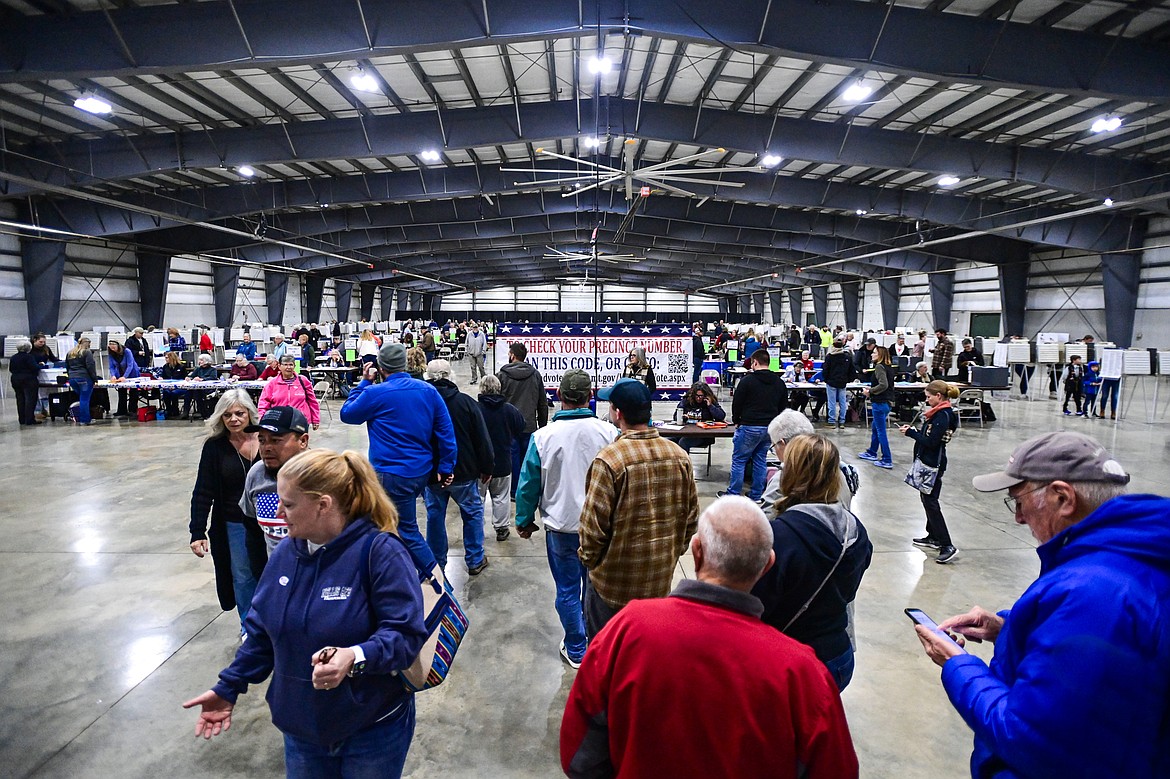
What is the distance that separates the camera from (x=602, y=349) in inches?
309

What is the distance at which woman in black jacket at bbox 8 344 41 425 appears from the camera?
10.9 m

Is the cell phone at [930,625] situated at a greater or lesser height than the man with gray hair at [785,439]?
lesser

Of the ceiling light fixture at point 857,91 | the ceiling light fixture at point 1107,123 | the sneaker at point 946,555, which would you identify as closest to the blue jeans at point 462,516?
the sneaker at point 946,555

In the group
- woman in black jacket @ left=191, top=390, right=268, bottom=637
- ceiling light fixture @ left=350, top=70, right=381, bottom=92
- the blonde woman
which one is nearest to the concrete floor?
woman in black jacket @ left=191, top=390, right=268, bottom=637

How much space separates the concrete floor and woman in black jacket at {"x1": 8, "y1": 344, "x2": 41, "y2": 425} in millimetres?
5110

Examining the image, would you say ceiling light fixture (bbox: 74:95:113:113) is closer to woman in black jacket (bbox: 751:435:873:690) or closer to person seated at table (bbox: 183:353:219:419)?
person seated at table (bbox: 183:353:219:419)

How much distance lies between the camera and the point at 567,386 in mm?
3492

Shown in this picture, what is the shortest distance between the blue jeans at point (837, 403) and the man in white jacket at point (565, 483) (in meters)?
8.95

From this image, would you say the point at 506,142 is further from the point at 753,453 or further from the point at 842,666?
the point at 842,666

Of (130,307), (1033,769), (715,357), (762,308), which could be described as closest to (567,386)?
(1033,769)

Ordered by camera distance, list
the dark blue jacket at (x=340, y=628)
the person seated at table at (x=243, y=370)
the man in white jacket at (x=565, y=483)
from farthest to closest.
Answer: the person seated at table at (x=243, y=370)
the man in white jacket at (x=565, y=483)
the dark blue jacket at (x=340, y=628)

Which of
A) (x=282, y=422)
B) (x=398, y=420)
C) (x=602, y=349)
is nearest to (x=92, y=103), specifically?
(x=602, y=349)

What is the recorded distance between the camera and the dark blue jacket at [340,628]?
5.49ft

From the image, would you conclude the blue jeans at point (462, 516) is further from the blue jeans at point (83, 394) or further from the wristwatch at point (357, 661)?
the blue jeans at point (83, 394)
